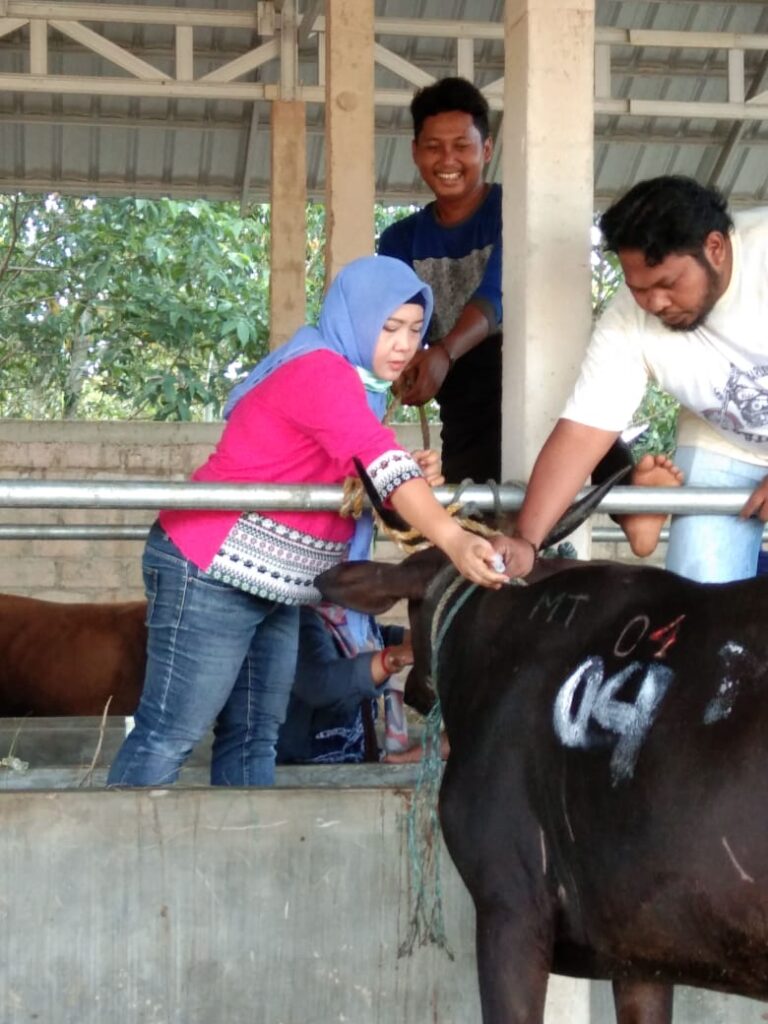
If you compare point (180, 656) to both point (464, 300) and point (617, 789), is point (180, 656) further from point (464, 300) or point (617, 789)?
point (464, 300)

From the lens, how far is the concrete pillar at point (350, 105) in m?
7.24

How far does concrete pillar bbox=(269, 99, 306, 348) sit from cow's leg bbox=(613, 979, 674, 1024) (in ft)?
22.7

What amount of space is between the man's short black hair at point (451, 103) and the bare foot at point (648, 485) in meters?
1.53

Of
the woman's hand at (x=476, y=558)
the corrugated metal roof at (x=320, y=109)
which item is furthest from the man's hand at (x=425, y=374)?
the corrugated metal roof at (x=320, y=109)

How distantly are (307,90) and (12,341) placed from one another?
8038 millimetres

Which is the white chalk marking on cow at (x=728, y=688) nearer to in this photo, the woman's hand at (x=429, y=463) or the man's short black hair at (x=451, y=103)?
the woman's hand at (x=429, y=463)

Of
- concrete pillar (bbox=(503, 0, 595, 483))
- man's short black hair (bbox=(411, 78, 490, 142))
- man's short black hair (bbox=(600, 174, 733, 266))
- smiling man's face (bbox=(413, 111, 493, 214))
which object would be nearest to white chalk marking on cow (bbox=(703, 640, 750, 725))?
man's short black hair (bbox=(600, 174, 733, 266))

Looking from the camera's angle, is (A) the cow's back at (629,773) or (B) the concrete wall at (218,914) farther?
(B) the concrete wall at (218,914)

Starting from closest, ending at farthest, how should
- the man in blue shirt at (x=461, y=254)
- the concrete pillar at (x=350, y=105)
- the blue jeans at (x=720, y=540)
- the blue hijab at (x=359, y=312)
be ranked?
the blue hijab at (x=359, y=312) < the blue jeans at (x=720, y=540) < the man in blue shirt at (x=461, y=254) < the concrete pillar at (x=350, y=105)

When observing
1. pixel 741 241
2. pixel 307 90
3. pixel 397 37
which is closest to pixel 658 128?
pixel 397 37

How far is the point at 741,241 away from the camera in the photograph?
3.66 meters

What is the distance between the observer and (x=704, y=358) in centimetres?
372

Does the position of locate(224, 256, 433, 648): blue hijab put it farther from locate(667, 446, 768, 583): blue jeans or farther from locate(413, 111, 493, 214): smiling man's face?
locate(413, 111, 493, 214): smiling man's face

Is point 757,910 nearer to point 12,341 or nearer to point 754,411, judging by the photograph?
point 754,411
